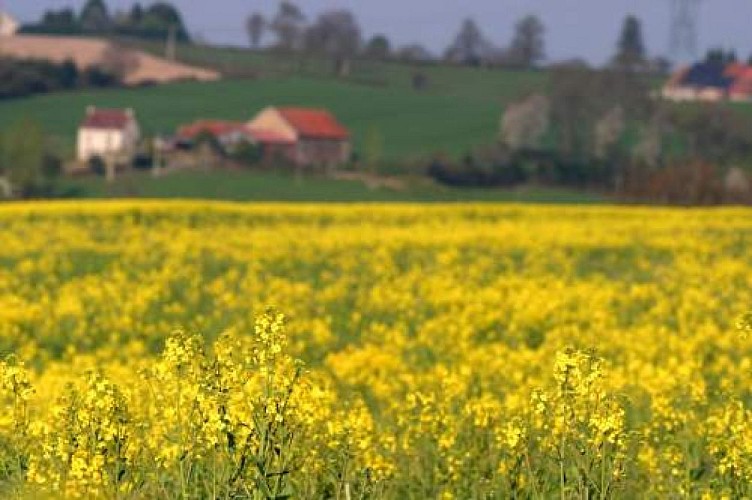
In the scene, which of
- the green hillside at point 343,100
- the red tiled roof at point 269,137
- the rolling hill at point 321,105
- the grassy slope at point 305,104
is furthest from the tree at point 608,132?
the red tiled roof at point 269,137

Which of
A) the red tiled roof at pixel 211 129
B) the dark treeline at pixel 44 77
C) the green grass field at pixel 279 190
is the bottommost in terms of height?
the green grass field at pixel 279 190

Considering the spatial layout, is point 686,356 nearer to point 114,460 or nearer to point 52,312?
point 52,312

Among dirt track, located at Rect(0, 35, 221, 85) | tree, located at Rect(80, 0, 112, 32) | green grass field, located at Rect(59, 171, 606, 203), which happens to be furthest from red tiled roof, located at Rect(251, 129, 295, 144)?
tree, located at Rect(80, 0, 112, 32)

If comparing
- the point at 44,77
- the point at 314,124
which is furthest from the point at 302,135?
the point at 44,77

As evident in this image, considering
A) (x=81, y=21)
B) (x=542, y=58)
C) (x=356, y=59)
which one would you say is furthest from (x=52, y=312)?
(x=542, y=58)

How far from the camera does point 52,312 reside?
1839cm

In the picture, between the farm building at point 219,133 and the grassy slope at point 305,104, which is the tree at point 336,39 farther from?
the farm building at point 219,133

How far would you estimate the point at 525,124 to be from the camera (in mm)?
95938

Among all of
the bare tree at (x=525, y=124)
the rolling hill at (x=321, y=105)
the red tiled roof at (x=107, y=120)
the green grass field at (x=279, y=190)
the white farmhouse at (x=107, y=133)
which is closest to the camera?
the green grass field at (x=279, y=190)

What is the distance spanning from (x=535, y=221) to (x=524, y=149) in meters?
45.3

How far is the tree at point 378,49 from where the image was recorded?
14175 centimetres

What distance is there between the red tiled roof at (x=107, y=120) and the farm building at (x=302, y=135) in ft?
26.0

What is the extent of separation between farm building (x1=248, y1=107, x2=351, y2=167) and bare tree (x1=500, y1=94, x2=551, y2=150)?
31.7 ft

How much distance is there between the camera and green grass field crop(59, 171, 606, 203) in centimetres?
6944
